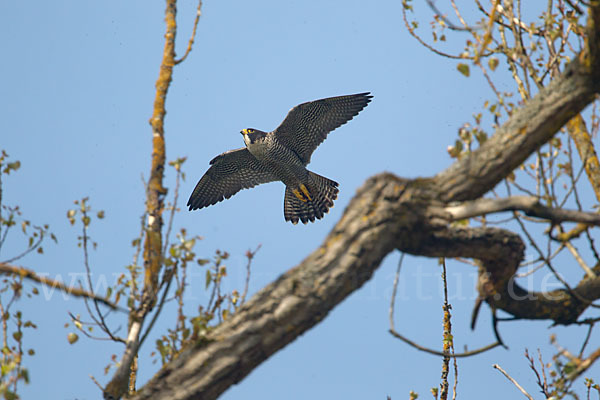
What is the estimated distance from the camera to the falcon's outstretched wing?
30.2ft

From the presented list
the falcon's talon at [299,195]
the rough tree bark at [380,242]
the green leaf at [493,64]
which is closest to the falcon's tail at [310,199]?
the falcon's talon at [299,195]

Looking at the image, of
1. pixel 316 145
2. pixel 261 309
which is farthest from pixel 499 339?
pixel 316 145

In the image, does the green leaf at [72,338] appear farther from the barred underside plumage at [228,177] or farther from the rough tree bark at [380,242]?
the barred underside plumage at [228,177]

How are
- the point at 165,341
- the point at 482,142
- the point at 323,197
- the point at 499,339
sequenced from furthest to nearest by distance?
the point at 323,197 → the point at 165,341 → the point at 482,142 → the point at 499,339

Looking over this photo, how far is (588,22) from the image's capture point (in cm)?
294

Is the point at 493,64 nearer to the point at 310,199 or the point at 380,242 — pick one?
the point at 380,242

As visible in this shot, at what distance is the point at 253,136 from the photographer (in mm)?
9562

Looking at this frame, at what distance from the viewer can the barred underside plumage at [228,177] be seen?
9.63 m

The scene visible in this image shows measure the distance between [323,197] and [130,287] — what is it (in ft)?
23.6

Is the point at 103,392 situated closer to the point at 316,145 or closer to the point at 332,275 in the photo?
the point at 332,275

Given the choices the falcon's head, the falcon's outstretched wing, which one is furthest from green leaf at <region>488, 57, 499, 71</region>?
the falcon's head

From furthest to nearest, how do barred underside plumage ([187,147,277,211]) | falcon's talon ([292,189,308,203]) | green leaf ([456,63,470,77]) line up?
falcon's talon ([292,189,308,203]), barred underside plumage ([187,147,277,211]), green leaf ([456,63,470,77])

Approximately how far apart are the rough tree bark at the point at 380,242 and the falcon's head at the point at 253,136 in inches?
256

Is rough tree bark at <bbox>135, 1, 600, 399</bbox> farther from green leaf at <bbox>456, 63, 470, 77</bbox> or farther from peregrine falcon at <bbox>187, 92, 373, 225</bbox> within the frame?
peregrine falcon at <bbox>187, 92, 373, 225</bbox>
